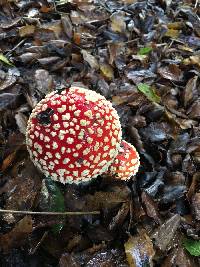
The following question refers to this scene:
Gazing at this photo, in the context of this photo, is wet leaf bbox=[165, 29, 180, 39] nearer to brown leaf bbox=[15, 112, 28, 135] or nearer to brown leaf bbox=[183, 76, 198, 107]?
brown leaf bbox=[183, 76, 198, 107]

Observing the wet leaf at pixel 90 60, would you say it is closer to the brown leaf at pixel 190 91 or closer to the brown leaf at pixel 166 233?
the brown leaf at pixel 190 91

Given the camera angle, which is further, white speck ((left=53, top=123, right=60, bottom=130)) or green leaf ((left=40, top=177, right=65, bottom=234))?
green leaf ((left=40, top=177, right=65, bottom=234))

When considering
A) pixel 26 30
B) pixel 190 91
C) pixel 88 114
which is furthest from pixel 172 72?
pixel 88 114

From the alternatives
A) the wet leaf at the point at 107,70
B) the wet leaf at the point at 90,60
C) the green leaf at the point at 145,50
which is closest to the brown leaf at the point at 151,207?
the wet leaf at the point at 107,70

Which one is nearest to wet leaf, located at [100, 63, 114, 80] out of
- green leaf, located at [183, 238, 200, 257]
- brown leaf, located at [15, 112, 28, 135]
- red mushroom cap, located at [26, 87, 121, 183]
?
brown leaf, located at [15, 112, 28, 135]

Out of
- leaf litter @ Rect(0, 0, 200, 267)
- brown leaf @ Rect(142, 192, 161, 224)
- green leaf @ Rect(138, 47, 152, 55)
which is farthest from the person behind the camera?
green leaf @ Rect(138, 47, 152, 55)

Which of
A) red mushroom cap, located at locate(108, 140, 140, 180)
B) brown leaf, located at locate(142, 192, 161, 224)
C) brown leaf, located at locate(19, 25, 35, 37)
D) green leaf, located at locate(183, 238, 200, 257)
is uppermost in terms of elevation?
brown leaf, located at locate(19, 25, 35, 37)
